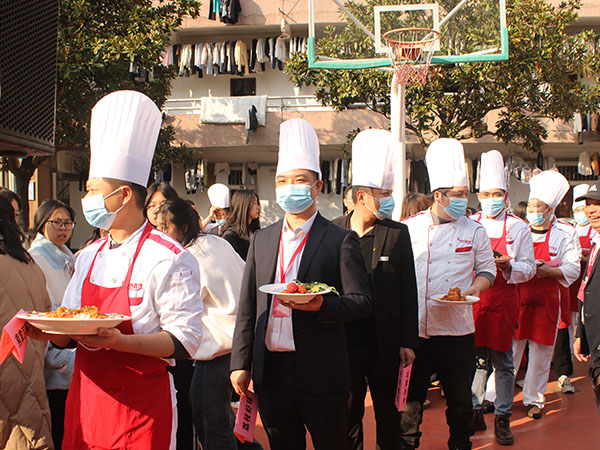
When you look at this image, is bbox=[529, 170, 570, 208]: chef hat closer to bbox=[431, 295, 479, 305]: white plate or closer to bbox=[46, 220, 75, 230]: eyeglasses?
bbox=[431, 295, 479, 305]: white plate

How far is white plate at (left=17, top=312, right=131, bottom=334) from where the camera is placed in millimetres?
2195

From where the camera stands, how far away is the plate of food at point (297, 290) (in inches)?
111

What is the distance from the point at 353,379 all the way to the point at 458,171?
1.81 meters

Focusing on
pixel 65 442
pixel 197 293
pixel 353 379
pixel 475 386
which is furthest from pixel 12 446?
pixel 475 386

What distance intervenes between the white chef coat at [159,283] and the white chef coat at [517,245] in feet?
11.5

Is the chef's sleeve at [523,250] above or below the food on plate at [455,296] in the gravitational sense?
above

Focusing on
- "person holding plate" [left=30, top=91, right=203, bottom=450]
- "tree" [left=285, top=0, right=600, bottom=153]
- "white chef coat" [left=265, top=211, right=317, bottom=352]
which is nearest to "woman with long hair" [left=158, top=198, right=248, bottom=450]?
"white chef coat" [left=265, top=211, right=317, bottom=352]

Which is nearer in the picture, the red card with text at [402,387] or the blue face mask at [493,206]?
the red card with text at [402,387]

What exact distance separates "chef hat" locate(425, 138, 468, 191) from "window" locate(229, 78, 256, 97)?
53.9 feet

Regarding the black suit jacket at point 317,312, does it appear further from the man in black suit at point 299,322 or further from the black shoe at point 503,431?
the black shoe at point 503,431

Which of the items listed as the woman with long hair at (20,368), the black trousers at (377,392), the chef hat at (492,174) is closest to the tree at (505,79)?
the chef hat at (492,174)

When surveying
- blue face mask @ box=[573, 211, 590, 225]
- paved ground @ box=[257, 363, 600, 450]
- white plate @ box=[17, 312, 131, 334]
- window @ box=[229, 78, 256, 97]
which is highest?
window @ box=[229, 78, 256, 97]

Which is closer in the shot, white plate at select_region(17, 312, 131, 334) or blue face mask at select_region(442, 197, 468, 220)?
white plate at select_region(17, 312, 131, 334)

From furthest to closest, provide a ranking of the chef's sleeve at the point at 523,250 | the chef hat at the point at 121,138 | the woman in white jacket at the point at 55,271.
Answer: the chef's sleeve at the point at 523,250
the woman in white jacket at the point at 55,271
the chef hat at the point at 121,138
